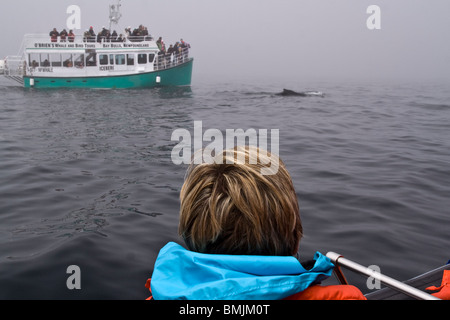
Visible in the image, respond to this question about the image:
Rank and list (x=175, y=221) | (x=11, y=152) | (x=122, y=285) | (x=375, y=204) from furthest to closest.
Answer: (x=11, y=152), (x=375, y=204), (x=175, y=221), (x=122, y=285)

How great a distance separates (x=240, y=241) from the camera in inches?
66.3

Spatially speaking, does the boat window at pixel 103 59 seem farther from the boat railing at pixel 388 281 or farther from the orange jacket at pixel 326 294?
the orange jacket at pixel 326 294

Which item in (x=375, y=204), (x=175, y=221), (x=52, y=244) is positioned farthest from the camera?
(x=375, y=204)

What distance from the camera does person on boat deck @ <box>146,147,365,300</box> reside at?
1.56 meters

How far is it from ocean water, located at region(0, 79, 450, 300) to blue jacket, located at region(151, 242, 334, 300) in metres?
2.53

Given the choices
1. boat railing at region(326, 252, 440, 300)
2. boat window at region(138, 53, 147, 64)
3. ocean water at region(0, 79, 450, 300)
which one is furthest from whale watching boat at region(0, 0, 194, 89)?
boat railing at region(326, 252, 440, 300)

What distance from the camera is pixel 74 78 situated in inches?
1255

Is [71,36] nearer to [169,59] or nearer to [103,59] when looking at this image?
[103,59]

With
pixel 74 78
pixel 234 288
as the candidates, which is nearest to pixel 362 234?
pixel 234 288

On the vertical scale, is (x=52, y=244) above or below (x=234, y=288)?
below

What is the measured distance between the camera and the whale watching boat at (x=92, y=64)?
31.9m

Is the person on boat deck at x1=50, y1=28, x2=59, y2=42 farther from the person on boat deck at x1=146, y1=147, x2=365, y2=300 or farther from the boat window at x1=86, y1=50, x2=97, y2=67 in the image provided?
the person on boat deck at x1=146, y1=147, x2=365, y2=300
